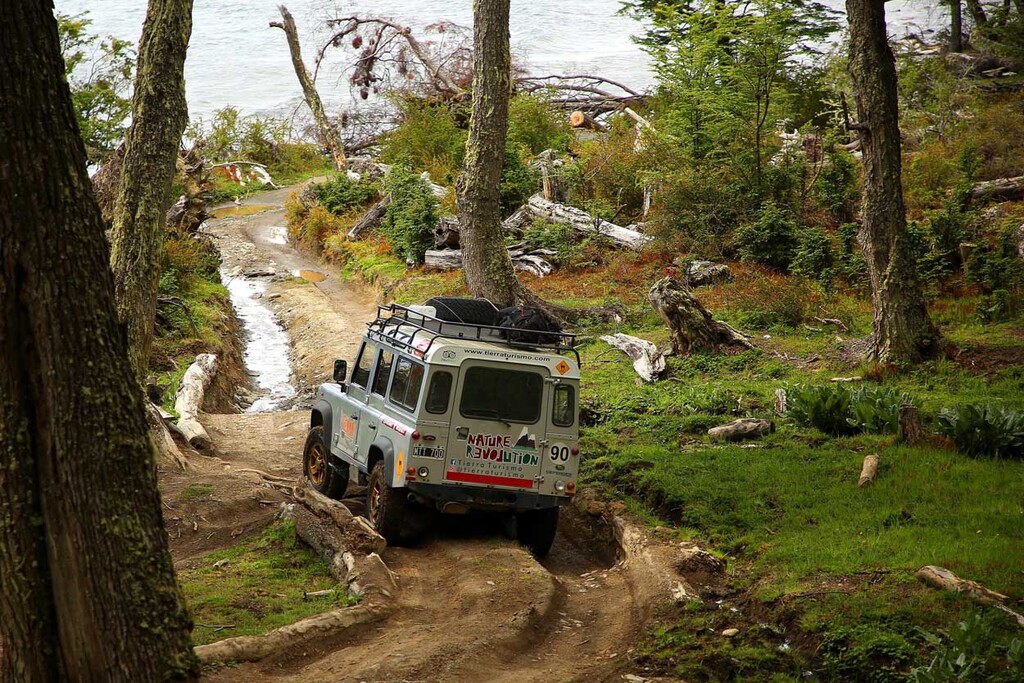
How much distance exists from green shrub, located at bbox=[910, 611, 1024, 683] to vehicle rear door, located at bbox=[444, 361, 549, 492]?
4398 mm

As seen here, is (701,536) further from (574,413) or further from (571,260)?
(571,260)

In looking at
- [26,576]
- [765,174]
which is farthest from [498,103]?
[26,576]

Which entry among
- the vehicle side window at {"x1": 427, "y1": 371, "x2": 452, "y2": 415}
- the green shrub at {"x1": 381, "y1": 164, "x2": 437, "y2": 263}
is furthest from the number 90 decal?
the green shrub at {"x1": 381, "y1": 164, "x2": 437, "y2": 263}

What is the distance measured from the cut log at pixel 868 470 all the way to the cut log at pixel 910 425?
0.66 m

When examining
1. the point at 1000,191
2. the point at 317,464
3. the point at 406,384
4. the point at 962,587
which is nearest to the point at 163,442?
the point at 317,464

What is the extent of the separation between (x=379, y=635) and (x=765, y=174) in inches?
711

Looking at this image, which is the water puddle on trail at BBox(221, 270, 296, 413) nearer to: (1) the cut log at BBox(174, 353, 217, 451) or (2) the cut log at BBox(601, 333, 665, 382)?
(1) the cut log at BBox(174, 353, 217, 451)

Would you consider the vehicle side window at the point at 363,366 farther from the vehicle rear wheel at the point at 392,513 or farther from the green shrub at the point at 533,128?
the green shrub at the point at 533,128

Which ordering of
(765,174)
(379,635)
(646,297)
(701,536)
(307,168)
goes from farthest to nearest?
(307,168) < (765,174) < (646,297) < (701,536) < (379,635)

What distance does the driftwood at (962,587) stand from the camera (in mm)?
7396

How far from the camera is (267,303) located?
88.8ft

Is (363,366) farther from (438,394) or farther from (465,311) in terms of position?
(438,394)

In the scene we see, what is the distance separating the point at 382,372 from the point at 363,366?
0.76m

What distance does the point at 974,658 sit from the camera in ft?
21.4
